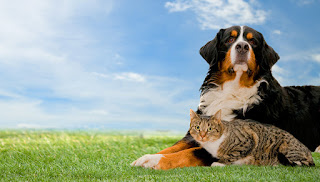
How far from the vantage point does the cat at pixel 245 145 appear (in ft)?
15.7

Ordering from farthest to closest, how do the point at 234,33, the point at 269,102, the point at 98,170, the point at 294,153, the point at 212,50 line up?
the point at 212,50 < the point at 269,102 < the point at 234,33 < the point at 98,170 < the point at 294,153

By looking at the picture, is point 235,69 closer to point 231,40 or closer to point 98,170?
point 231,40

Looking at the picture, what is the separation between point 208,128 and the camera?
4.79 metres

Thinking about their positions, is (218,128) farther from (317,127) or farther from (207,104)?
(317,127)

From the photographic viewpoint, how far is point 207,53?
5.55m

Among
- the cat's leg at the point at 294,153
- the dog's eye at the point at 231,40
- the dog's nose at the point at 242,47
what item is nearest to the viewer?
the cat's leg at the point at 294,153

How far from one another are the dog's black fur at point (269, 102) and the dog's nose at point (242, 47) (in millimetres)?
263

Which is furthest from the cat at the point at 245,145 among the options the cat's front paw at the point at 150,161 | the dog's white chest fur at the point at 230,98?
the cat's front paw at the point at 150,161

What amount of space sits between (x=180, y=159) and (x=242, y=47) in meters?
1.81

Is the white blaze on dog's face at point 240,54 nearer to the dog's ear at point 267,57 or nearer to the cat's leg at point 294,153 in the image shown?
the dog's ear at point 267,57

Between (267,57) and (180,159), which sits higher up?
(267,57)

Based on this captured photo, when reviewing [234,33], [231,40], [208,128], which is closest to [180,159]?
[208,128]

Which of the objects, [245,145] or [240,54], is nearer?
[245,145]

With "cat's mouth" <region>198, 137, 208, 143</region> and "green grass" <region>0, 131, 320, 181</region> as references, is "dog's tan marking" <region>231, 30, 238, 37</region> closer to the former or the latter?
"cat's mouth" <region>198, 137, 208, 143</region>
